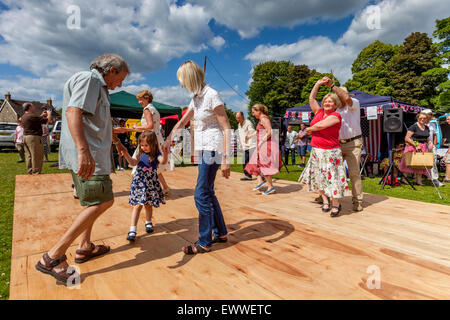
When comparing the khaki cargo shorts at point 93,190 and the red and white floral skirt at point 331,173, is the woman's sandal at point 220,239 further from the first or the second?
the red and white floral skirt at point 331,173

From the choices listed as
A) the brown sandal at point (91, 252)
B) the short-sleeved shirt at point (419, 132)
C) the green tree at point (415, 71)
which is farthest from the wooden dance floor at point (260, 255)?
the green tree at point (415, 71)

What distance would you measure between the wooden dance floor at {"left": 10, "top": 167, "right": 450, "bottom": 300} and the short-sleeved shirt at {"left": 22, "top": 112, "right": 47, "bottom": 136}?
423 cm

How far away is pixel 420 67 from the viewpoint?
99.1ft

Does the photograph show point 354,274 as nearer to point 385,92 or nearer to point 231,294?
point 231,294

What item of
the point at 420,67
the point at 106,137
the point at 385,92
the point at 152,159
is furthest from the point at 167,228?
the point at 420,67

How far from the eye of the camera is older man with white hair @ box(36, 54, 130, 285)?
5.64 feet

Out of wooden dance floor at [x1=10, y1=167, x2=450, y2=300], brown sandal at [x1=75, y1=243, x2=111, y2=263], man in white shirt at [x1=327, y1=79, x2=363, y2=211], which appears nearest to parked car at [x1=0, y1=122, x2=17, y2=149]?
wooden dance floor at [x1=10, y1=167, x2=450, y2=300]

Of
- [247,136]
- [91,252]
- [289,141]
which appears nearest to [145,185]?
[91,252]

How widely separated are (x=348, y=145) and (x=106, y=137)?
11.6 feet

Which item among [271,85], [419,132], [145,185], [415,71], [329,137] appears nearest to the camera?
[145,185]

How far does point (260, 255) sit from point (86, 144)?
5.87ft

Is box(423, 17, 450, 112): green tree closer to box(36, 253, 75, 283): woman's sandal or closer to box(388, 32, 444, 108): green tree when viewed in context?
box(388, 32, 444, 108): green tree

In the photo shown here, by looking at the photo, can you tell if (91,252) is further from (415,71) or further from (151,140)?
(415,71)

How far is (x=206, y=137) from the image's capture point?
7.43 ft
